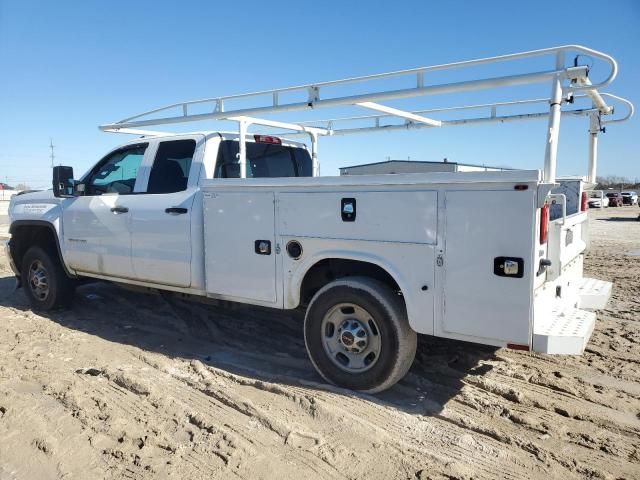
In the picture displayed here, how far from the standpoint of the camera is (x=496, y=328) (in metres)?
3.34

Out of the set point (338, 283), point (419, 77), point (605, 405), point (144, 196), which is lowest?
point (605, 405)

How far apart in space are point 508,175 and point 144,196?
11.9 ft

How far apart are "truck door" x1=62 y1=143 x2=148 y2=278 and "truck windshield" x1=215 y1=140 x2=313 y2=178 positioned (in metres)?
1.05

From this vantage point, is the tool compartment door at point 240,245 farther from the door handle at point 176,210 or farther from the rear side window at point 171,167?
the rear side window at point 171,167

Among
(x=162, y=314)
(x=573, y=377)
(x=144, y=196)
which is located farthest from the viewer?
(x=162, y=314)

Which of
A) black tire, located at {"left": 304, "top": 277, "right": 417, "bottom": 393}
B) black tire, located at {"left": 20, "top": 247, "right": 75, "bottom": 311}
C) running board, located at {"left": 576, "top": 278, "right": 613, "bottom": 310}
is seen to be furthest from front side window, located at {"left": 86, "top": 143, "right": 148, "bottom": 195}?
running board, located at {"left": 576, "top": 278, "right": 613, "bottom": 310}

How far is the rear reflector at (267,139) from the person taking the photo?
5445 millimetres

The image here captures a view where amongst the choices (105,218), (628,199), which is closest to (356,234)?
(105,218)

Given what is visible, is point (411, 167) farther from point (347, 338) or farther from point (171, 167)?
point (171, 167)

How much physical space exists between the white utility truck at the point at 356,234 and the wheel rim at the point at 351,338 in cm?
1

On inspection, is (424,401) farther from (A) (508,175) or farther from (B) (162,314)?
(B) (162,314)

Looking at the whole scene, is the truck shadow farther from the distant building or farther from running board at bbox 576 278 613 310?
the distant building

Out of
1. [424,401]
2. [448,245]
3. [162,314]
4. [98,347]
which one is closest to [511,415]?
[424,401]

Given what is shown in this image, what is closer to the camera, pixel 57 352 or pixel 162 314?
pixel 57 352
